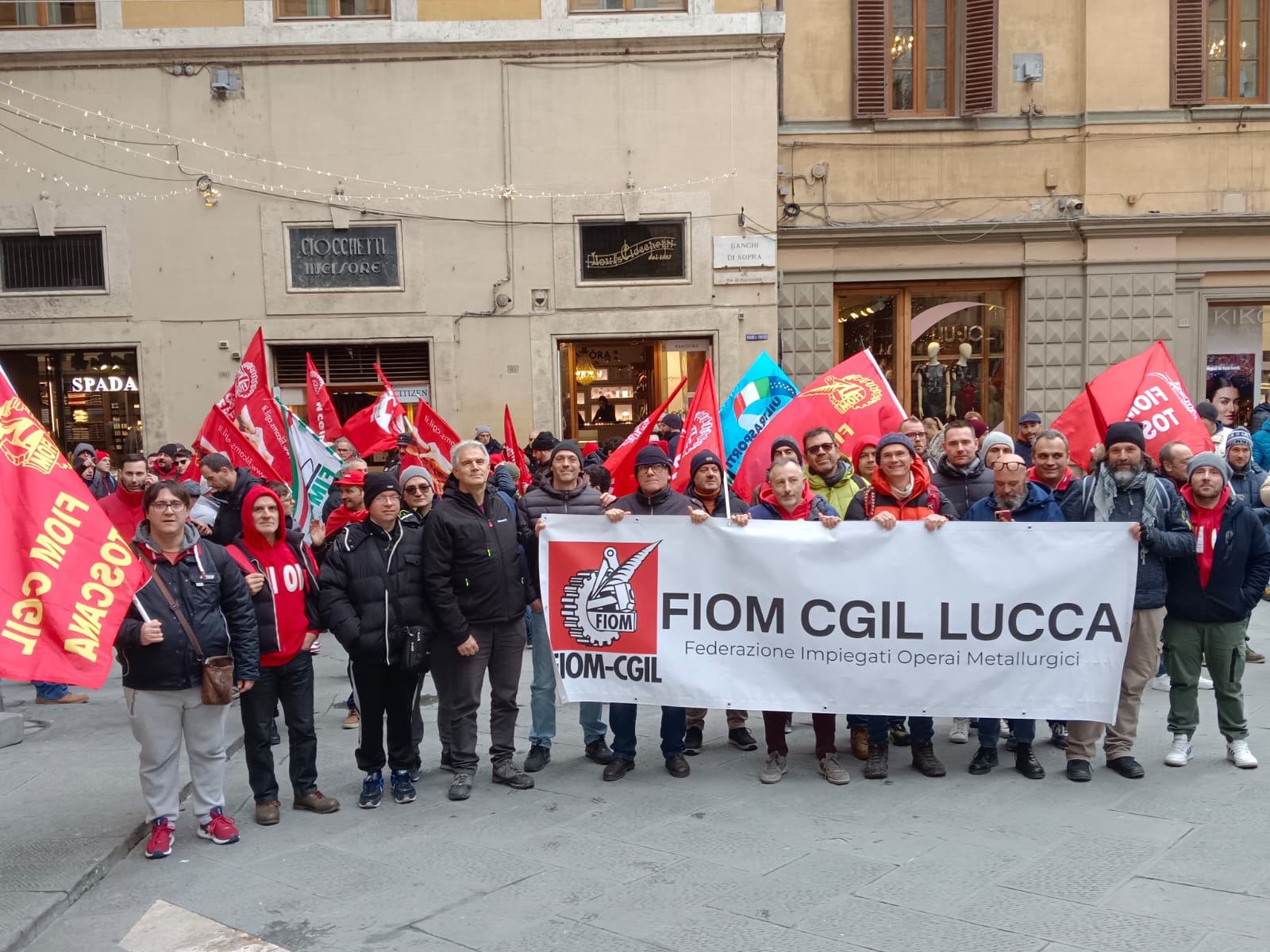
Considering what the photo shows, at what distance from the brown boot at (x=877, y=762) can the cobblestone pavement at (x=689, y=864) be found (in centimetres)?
6

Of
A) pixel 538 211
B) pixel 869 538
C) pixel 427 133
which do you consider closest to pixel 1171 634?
pixel 869 538

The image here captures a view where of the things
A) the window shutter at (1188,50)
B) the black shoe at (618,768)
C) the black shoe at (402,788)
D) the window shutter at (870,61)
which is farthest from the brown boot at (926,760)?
the window shutter at (1188,50)

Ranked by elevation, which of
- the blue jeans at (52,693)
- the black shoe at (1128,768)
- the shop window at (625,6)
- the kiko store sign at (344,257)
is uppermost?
the shop window at (625,6)

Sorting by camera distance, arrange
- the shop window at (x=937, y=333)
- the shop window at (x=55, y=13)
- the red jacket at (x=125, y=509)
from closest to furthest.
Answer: the red jacket at (x=125, y=509) < the shop window at (x=55, y=13) < the shop window at (x=937, y=333)

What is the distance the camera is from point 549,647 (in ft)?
21.5

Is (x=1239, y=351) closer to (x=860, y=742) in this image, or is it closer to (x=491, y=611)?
(x=860, y=742)

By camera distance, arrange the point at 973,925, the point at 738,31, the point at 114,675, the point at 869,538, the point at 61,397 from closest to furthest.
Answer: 1. the point at 973,925
2. the point at 869,538
3. the point at 114,675
4. the point at 738,31
5. the point at 61,397

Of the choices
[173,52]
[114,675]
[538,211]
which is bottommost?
[114,675]

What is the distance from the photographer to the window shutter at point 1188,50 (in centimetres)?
1725

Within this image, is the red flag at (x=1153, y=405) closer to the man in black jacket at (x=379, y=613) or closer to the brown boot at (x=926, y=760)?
the brown boot at (x=926, y=760)

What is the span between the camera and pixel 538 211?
17.0 meters

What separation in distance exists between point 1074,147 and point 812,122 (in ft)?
14.0

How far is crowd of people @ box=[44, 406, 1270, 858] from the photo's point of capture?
5.27m

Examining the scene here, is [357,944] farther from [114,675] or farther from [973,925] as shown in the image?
[114,675]
